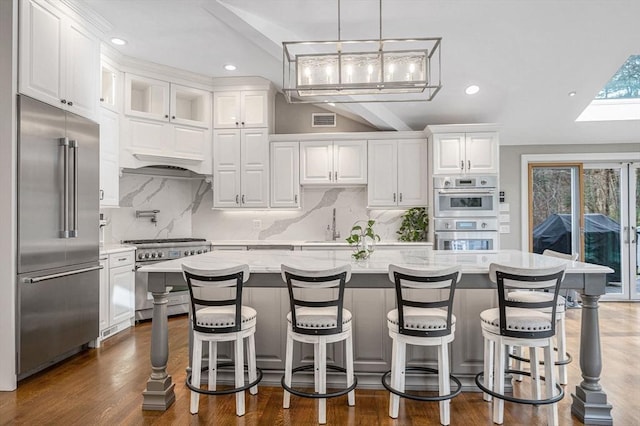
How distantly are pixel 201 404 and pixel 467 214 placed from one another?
3.76 meters

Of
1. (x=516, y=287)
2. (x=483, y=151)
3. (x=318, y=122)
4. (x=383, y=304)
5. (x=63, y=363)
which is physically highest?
(x=318, y=122)

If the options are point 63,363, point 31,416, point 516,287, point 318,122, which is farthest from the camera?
point 318,122

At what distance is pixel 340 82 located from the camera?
2701mm

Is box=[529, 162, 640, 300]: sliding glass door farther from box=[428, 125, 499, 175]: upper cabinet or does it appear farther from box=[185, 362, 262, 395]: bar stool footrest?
box=[185, 362, 262, 395]: bar stool footrest

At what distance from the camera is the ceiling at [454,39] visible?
3555 mm

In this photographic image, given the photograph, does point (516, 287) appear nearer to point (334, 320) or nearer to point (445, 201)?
point (334, 320)

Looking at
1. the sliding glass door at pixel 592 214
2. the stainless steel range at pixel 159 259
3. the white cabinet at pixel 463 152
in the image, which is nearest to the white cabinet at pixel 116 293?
the stainless steel range at pixel 159 259

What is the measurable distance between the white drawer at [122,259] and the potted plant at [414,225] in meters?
3.41

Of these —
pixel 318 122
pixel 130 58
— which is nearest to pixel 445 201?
pixel 318 122

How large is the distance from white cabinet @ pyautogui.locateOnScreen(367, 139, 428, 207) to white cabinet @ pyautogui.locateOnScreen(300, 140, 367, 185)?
14cm

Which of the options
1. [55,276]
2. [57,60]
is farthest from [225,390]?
[57,60]

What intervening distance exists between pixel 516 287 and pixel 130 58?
4.69 m

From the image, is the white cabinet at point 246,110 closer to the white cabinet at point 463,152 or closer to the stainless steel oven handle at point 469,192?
A: the white cabinet at point 463,152

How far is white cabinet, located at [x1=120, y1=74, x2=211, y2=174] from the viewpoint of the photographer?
4.80 metres
